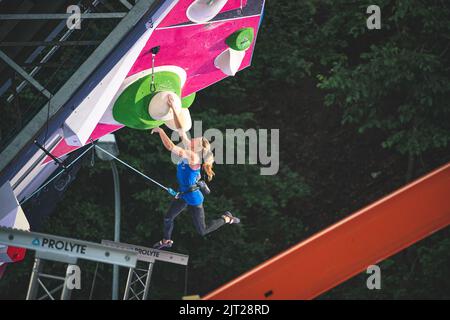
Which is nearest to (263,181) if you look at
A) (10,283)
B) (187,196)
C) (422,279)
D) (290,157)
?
(290,157)

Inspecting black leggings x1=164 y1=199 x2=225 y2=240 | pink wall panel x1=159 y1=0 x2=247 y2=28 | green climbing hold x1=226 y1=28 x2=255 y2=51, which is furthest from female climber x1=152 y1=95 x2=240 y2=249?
green climbing hold x1=226 y1=28 x2=255 y2=51

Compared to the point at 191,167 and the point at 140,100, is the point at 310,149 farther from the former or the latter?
the point at 140,100

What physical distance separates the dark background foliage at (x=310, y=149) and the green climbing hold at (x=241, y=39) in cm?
533

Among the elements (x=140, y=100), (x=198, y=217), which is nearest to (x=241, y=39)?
(x=140, y=100)

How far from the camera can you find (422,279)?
16719 millimetres

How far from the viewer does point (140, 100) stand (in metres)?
10.7

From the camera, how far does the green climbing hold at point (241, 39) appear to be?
11234 millimetres

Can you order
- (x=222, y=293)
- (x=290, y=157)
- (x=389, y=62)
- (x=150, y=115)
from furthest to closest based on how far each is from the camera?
(x=290, y=157), (x=389, y=62), (x=150, y=115), (x=222, y=293)

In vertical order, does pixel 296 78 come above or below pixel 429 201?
above

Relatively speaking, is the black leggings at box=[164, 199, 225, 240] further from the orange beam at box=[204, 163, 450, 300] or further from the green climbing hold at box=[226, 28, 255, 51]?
the green climbing hold at box=[226, 28, 255, 51]

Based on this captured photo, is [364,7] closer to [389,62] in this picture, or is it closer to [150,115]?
[389,62]

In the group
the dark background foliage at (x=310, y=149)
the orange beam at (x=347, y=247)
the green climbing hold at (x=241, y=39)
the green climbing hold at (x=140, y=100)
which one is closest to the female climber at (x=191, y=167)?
the green climbing hold at (x=140, y=100)

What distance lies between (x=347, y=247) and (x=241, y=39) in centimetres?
289

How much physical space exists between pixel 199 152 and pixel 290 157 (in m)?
7.10
